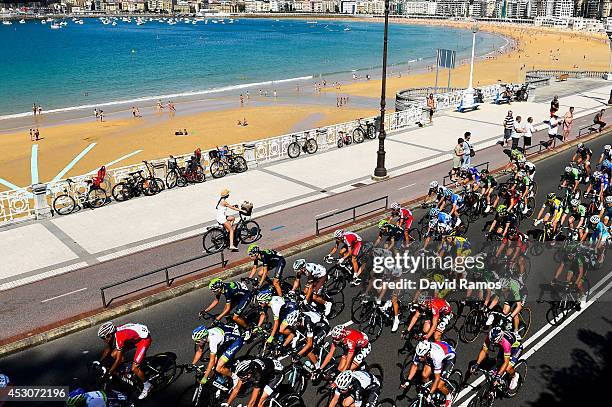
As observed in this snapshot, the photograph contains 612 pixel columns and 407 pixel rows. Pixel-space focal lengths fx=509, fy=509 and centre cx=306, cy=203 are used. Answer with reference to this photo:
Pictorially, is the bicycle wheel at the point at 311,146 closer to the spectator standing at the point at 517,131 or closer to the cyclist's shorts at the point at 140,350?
the spectator standing at the point at 517,131

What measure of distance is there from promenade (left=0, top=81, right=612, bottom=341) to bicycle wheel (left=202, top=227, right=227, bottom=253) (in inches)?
13.2

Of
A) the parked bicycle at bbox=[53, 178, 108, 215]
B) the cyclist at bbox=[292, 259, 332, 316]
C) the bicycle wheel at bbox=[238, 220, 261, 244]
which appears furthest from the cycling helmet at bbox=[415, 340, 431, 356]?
the parked bicycle at bbox=[53, 178, 108, 215]

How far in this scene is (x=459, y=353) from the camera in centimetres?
1066

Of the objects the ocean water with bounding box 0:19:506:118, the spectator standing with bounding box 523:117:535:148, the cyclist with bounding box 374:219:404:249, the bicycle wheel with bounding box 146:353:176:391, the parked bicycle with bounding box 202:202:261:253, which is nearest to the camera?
the bicycle wheel with bounding box 146:353:176:391

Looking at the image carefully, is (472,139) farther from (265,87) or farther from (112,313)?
(265,87)

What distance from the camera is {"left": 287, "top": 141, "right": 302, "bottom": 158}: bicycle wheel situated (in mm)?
24703

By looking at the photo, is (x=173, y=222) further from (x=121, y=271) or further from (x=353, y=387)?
(x=353, y=387)

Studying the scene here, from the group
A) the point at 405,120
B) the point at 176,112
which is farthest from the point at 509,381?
the point at 176,112

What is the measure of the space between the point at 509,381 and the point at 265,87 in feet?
207

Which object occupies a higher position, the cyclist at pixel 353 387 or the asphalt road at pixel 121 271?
the cyclist at pixel 353 387

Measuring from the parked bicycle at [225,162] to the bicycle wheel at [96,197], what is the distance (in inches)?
183

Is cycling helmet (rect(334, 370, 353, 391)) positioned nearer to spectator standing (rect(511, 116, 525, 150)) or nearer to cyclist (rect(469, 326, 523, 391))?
cyclist (rect(469, 326, 523, 391))

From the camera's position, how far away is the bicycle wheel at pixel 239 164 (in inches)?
889

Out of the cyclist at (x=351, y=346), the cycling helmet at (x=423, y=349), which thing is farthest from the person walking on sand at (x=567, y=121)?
the cyclist at (x=351, y=346)
